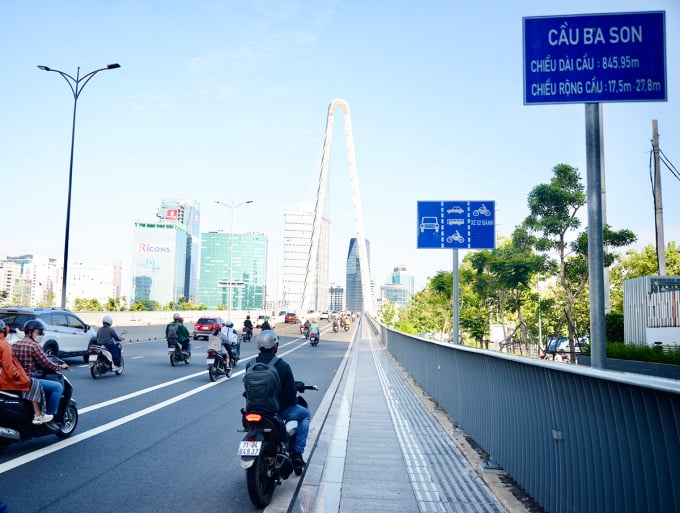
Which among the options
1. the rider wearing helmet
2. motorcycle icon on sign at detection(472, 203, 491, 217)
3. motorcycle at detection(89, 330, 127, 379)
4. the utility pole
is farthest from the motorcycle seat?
the utility pole

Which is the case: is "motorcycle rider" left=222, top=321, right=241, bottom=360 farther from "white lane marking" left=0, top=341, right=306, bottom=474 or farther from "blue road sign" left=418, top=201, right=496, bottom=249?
"blue road sign" left=418, top=201, right=496, bottom=249

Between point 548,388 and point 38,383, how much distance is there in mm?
6055

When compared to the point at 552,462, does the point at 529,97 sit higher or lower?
higher

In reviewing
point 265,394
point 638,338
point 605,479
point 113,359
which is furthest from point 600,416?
point 638,338

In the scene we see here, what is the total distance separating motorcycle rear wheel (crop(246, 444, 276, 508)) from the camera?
5.54 metres

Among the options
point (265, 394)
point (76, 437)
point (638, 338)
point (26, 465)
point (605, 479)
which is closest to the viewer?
point (605, 479)

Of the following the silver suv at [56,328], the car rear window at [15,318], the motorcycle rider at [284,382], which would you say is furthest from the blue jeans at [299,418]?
the car rear window at [15,318]

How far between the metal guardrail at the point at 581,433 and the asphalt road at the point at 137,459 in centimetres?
274

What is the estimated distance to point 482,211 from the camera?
19328 mm

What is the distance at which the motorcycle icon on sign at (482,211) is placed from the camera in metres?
19.2

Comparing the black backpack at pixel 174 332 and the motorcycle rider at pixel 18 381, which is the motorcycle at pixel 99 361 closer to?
the black backpack at pixel 174 332

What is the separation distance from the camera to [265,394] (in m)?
5.90

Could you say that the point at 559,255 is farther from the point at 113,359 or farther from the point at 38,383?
the point at 38,383

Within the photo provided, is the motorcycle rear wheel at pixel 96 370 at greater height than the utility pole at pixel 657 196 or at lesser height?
lesser
